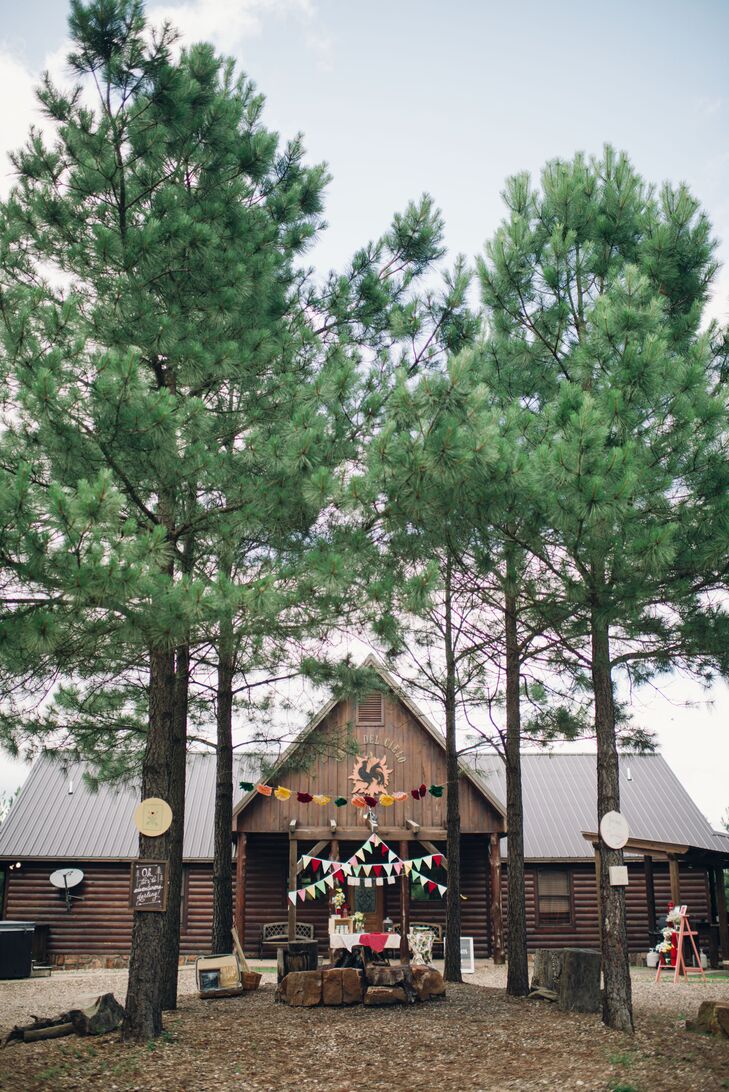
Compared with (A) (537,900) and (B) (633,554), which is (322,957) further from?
(B) (633,554)

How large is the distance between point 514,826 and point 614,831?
3.97 meters

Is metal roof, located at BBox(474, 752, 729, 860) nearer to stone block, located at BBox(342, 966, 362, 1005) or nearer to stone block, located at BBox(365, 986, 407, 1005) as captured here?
stone block, located at BBox(365, 986, 407, 1005)

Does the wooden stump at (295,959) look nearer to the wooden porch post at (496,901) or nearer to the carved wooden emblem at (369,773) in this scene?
the carved wooden emblem at (369,773)

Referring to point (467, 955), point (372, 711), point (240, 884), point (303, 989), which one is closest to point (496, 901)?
point (467, 955)

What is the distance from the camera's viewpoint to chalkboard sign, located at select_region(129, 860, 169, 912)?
28.3 ft

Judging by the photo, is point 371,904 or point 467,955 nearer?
point 467,955

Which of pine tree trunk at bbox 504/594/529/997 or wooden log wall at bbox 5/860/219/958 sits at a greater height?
pine tree trunk at bbox 504/594/529/997

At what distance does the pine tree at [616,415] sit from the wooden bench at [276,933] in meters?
12.1

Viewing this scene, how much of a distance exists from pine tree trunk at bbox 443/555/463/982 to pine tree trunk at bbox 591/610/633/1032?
4.61 m

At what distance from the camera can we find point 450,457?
7953 mm

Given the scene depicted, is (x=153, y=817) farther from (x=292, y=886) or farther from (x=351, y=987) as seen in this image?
(x=292, y=886)

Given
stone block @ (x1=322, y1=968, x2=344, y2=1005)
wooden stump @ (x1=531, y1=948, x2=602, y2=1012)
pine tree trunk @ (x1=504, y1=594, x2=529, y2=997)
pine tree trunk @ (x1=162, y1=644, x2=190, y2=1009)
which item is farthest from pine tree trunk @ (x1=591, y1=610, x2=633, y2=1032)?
pine tree trunk @ (x1=162, y1=644, x2=190, y2=1009)

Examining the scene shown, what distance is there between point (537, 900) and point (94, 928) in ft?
34.7

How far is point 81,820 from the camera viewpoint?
74.9 ft
